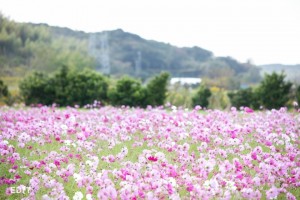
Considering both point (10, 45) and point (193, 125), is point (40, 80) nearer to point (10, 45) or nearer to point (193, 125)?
point (193, 125)

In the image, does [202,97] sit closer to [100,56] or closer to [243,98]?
[243,98]

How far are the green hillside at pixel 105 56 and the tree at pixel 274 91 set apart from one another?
3016 cm

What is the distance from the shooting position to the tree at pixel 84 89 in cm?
2541

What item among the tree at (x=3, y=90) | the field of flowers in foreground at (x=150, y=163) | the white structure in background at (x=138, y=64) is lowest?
the tree at (x=3, y=90)

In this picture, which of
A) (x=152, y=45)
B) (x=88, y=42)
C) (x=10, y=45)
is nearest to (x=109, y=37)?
(x=152, y=45)

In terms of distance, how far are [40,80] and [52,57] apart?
37.1 m

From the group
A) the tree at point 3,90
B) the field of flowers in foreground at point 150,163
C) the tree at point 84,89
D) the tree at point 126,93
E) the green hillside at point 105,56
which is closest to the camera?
the field of flowers in foreground at point 150,163

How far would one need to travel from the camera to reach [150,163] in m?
6.00

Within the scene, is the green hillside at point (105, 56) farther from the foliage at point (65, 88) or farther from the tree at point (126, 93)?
the tree at point (126, 93)

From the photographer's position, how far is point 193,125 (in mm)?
8758

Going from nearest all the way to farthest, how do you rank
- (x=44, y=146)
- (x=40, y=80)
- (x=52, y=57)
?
1. (x=44, y=146)
2. (x=40, y=80)
3. (x=52, y=57)

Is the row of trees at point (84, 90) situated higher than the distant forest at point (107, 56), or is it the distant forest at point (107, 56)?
the distant forest at point (107, 56)

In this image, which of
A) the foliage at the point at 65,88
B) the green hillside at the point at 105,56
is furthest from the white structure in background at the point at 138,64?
the foliage at the point at 65,88

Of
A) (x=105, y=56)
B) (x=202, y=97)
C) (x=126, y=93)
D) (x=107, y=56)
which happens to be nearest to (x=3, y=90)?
(x=126, y=93)
